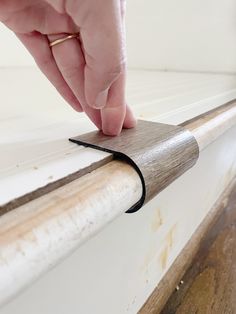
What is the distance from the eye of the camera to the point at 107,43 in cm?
23

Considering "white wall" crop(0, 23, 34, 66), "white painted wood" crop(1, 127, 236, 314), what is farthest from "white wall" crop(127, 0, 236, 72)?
"white painted wood" crop(1, 127, 236, 314)

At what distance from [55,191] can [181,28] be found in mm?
1483

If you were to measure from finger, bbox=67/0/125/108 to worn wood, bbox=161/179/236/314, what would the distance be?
0.59 m

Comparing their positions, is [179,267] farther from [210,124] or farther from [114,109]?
[114,109]

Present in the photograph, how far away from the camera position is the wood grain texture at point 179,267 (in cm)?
67

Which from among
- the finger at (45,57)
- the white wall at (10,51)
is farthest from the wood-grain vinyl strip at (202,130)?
the white wall at (10,51)

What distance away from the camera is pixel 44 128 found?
1.27 ft

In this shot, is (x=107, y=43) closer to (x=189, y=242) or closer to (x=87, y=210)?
(x=87, y=210)

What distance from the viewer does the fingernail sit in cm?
28

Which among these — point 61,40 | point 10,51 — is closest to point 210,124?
point 61,40

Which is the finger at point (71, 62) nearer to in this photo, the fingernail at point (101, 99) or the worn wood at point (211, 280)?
the fingernail at point (101, 99)

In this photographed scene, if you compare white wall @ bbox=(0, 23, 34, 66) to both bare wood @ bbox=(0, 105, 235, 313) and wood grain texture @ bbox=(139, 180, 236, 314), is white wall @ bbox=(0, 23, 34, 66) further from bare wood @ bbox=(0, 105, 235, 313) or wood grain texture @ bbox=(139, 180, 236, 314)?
bare wood @ bbox=(0, 105, 235, 313)

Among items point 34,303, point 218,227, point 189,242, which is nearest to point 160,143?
point 34,303

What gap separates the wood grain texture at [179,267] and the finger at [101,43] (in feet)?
1.80
